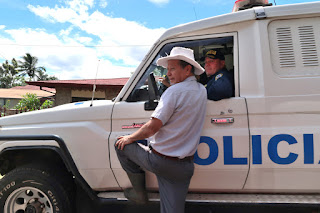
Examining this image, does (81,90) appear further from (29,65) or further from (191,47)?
(29,65)

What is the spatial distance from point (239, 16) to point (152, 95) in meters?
1.15

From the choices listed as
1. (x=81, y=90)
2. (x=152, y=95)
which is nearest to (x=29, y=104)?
(x=81, y=90)

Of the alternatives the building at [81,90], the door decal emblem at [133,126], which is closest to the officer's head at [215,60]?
the door decal emblem at [133,126]

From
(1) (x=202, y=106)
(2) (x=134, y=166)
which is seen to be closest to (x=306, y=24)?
(1) (x=202, y=106)

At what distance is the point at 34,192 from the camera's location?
8.14 ft

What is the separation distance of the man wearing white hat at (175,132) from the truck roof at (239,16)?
45 centimetres

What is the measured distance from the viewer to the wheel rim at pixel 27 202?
8.07 feet

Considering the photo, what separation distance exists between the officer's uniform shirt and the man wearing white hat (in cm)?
23

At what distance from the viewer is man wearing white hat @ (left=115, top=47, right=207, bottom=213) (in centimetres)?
189

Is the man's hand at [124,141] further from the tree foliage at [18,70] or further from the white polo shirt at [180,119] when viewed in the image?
the tree foliage at [18,70]

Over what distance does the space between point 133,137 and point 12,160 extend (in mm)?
1796

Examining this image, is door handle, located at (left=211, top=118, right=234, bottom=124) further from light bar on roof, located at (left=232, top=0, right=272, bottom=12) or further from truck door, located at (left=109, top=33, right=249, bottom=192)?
light bar on roof, located at (left=232, top=0, right=272, bottom=12)

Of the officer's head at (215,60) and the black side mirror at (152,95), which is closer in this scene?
the black side mirror at (152,95)

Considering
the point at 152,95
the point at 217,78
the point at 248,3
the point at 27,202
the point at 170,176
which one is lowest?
the point at 27,202
